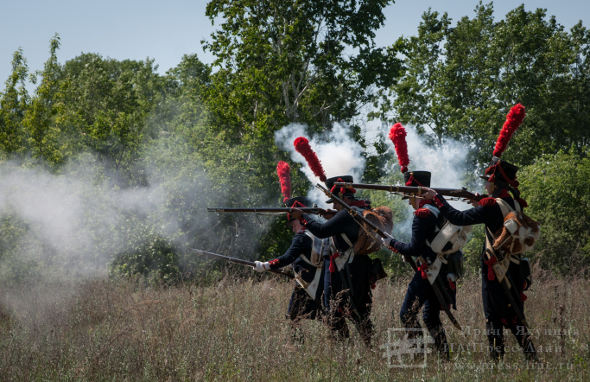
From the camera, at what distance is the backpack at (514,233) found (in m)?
5.47

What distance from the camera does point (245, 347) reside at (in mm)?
6152

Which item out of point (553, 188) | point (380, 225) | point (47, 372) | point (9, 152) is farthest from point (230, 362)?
point (9, 152)

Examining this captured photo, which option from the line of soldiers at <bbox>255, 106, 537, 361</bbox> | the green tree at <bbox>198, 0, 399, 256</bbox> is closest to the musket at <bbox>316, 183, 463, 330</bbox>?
the line of soldiers at <bbox>255, 106, 537, 361</bbox>

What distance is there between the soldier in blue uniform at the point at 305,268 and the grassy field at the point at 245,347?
0.25m

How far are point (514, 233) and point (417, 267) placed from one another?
45.9 inches

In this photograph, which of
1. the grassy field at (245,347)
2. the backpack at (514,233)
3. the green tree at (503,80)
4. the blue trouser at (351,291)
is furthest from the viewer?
the green tree at (503,80)

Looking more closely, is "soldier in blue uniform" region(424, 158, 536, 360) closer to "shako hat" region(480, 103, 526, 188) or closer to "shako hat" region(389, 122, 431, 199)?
"shako hat" region(480, 103, 526, 188)

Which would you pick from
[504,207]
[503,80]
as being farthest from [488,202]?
[503,80]

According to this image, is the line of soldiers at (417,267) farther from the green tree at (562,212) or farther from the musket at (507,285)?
the green tree at (562,212)

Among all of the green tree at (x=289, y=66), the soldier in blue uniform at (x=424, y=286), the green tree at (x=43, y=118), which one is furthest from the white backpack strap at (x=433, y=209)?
the green tree at (x=43, y=118)

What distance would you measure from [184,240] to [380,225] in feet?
23.8

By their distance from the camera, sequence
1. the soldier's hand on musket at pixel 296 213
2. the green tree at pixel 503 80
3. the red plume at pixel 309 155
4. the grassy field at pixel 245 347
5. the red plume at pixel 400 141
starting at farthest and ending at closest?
the green tree at pixel 503 80
the red plume at pixel 309 155
the soldier's hand on musket at pixel 296 213
the red plume at pixel 400 141
the grassy field at pixel 245 347

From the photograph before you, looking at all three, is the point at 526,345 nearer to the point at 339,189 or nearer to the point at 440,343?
the point at 440,343

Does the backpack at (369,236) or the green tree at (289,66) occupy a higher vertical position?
the green tree at (289,66)
